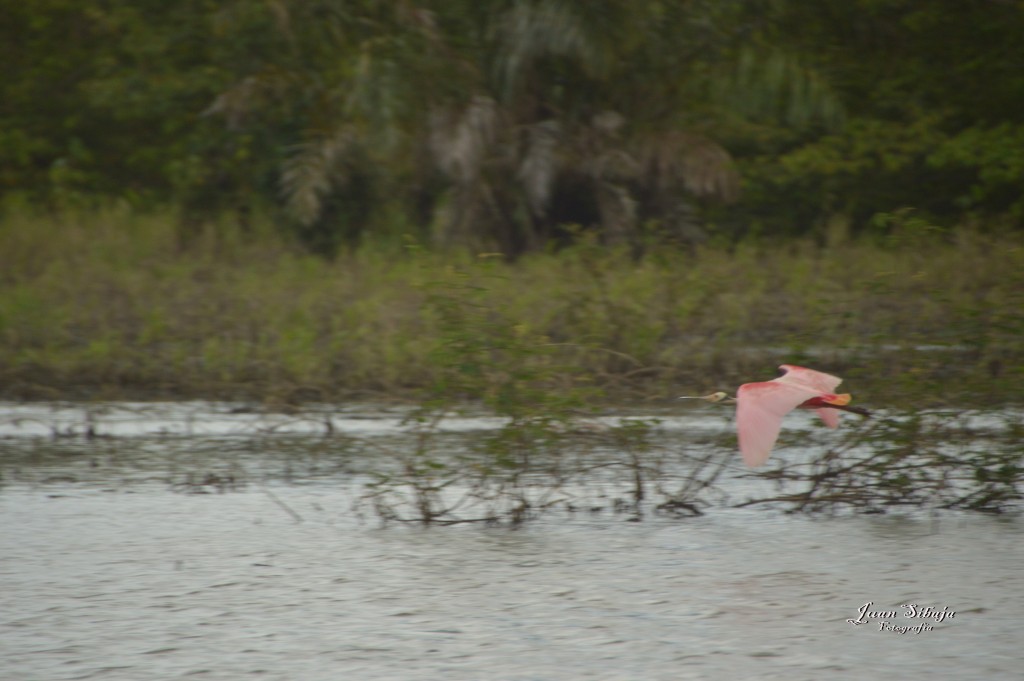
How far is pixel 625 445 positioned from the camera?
7.34 m

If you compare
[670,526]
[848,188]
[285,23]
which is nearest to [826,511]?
[670,526]

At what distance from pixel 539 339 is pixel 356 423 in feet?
8.72

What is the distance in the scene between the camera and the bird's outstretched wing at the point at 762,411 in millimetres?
6344

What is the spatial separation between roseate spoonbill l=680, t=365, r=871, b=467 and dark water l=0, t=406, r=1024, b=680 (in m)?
0.43

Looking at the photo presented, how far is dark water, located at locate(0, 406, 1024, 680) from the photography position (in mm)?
4965

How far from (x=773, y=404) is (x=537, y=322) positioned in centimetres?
598

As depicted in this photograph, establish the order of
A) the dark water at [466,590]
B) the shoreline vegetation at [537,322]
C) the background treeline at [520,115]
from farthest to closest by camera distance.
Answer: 1. the background treeline at [520,115]
2. the shoreline vegetation at [537,322]
3. the dark water at [466,590]

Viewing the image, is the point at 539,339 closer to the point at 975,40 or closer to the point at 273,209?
the point at 273,209

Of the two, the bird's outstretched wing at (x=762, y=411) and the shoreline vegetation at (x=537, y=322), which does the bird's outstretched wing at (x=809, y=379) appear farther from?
the shoreline vegetation at (x=537, y=322)

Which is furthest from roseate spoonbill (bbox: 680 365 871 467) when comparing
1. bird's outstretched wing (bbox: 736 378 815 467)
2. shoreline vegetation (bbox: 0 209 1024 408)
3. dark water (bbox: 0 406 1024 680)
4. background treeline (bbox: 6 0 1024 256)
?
background treeline (bbox: 6 0 1024 256)
